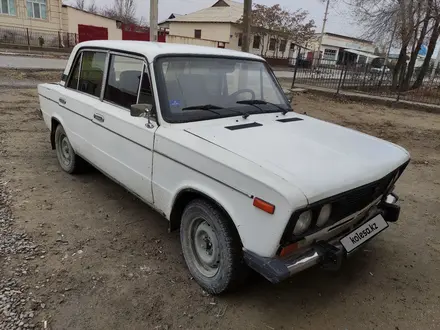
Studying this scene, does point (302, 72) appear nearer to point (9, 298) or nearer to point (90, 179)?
point (90, 179)

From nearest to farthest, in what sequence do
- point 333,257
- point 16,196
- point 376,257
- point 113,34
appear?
point 333,257 < point 376,257 < point 16,196 < point 113,34

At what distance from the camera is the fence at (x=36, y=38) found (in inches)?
1158

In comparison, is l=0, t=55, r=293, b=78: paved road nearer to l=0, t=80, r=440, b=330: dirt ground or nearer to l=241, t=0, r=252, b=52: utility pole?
l=241, t=0, r=252, b=52: utility pole

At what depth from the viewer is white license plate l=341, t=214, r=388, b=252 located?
266cm

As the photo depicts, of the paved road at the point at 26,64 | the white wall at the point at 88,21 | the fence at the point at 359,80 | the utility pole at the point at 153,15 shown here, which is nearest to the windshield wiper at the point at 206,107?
the utility pole at the point at 153,15

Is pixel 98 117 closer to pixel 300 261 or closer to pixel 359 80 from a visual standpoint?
pixel 300 261

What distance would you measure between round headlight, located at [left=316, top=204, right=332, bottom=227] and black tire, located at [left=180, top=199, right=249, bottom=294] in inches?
22.6

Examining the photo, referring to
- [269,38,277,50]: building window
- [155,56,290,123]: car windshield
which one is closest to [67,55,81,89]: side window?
[155,56,290,123]: car windshield

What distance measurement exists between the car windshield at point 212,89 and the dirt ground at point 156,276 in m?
1.35

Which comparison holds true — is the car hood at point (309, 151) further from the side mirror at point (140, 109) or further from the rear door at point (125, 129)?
the rear door at point (125, 129)

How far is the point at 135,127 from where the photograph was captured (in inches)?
127

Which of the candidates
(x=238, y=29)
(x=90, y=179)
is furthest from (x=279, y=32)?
(x=90, y=179)

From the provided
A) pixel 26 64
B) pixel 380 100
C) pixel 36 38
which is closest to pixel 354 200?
Answer: pixel 380 100

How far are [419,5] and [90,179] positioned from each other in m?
16.6
